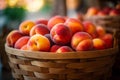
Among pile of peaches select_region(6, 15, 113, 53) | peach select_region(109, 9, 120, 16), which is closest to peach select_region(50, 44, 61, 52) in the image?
pile of peaches select_region(6, 15, 113, 53)

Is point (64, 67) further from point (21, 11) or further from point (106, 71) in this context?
point (21, 11)

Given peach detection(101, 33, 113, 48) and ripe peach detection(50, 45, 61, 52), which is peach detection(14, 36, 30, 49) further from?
peach detection(101, 33, 113, 48)

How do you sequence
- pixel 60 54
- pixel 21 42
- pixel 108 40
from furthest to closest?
pixel 108 40, pixel 21 42, pixel 60 54

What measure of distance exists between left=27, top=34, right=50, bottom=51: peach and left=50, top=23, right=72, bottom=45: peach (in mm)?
25

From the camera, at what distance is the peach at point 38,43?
0.65 m

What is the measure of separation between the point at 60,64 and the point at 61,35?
0.30ft

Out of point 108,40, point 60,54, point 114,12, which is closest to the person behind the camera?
point 60,54

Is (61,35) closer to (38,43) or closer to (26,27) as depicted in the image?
(38,43)

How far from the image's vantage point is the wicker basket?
62cm

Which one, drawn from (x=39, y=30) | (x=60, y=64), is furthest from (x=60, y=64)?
(x=39, y=30)

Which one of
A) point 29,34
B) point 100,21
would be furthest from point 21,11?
point 29,34

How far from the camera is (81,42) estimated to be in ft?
2.20

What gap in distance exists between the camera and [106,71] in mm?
708

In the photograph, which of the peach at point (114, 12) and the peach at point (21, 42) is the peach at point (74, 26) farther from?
the peach at point (114, 12)
